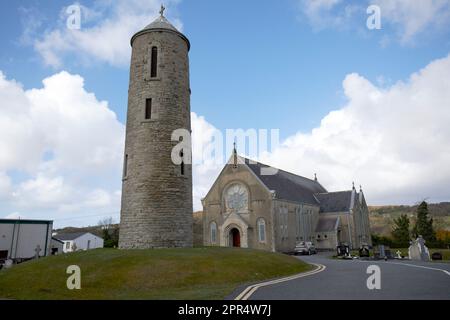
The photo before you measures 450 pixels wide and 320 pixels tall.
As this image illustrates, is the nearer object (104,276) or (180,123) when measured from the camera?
(104,276)

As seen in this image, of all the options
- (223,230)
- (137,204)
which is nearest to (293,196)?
(223,230)

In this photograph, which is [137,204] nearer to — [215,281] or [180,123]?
[180,123]

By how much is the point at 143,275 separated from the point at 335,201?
49.0 meters

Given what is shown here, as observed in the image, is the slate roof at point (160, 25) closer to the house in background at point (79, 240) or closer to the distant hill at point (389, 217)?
the house in background at point (79, 240)

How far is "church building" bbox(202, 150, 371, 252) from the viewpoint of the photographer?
46406 mm

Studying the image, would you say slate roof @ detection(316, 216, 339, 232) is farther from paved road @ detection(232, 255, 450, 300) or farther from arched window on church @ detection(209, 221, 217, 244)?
paved road @ detection(232, 255, 450, 300)

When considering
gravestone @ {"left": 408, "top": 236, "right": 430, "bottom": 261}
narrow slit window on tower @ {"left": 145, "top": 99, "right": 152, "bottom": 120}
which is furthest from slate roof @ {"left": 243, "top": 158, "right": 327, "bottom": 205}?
narrow slit window on tower @ {"left": 145, "top": 99, "right": 152, "bottom": 120}

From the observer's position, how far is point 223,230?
47.8 metres

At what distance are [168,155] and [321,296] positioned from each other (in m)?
15.0

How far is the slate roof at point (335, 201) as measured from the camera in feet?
190

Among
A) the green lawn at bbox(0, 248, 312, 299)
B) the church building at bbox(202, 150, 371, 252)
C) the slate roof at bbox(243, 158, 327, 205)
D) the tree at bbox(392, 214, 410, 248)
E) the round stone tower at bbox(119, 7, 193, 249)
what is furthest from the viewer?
the tree at bbox(392, 214, 410, 248)

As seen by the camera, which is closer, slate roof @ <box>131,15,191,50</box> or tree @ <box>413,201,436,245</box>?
slate roof @ <box>131,15,191,50</box>

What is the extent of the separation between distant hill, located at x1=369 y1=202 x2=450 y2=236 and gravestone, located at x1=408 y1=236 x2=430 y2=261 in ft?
269
